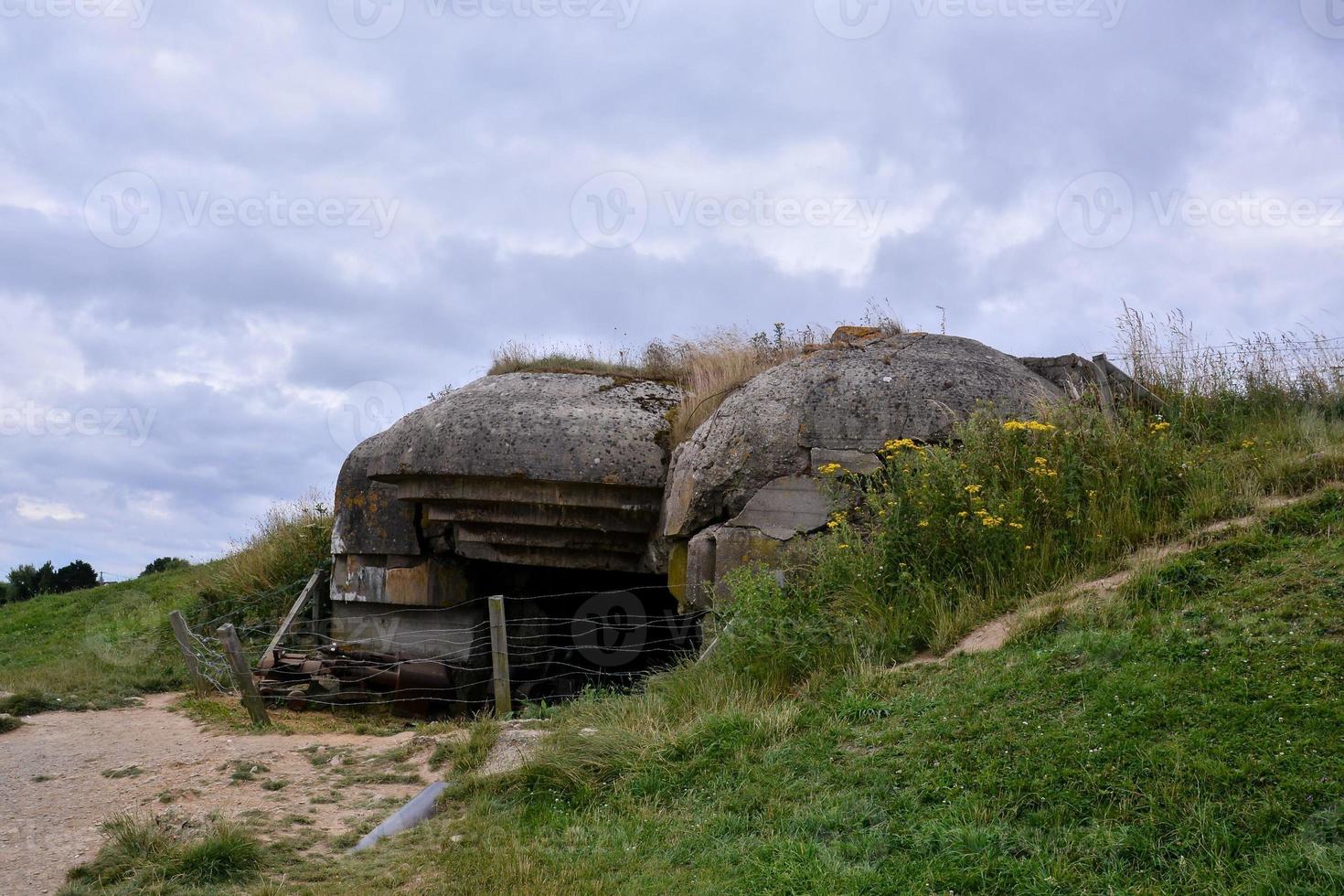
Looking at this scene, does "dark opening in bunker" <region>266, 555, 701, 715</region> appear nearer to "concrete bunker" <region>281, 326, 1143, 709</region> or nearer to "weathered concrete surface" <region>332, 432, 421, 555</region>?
"concrete bunker" <region>281, 326, 1143, 709</region>

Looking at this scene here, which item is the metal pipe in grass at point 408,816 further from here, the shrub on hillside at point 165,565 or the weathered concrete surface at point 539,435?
the shrub on hillside at point 165,565

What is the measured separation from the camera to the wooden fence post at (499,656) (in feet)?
26.0

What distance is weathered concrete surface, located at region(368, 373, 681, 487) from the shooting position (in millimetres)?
8953

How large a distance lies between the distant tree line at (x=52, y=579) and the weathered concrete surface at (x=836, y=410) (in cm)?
1317

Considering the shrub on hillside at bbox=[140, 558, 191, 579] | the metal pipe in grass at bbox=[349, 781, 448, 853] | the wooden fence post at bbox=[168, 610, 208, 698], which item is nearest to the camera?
the metal pipe in grass at bbox=[349, 781, 448, 853]

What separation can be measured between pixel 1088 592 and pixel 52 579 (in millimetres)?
18494

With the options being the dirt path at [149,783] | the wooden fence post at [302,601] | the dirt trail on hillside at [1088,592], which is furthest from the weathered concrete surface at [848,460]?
the wooden fence post at [302,601]

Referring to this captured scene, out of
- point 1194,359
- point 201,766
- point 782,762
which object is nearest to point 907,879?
point 782,762

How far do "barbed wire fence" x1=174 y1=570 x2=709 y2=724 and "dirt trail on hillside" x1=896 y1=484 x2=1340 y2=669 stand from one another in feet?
12.7

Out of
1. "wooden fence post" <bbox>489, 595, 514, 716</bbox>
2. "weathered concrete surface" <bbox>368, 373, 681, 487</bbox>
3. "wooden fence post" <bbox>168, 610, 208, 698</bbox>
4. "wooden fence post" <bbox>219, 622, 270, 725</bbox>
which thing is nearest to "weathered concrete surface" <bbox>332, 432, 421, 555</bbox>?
"weathered concrete surface" <bbox>368, 373, 681, 487</bbox>

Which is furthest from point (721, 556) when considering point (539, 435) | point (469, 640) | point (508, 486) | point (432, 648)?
point (432, 648)

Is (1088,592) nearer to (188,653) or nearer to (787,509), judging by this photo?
(787,509)

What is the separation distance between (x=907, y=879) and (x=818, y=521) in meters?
3.88

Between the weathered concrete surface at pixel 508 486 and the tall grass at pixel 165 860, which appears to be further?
the weathered concrete surface at pixel 508 486
